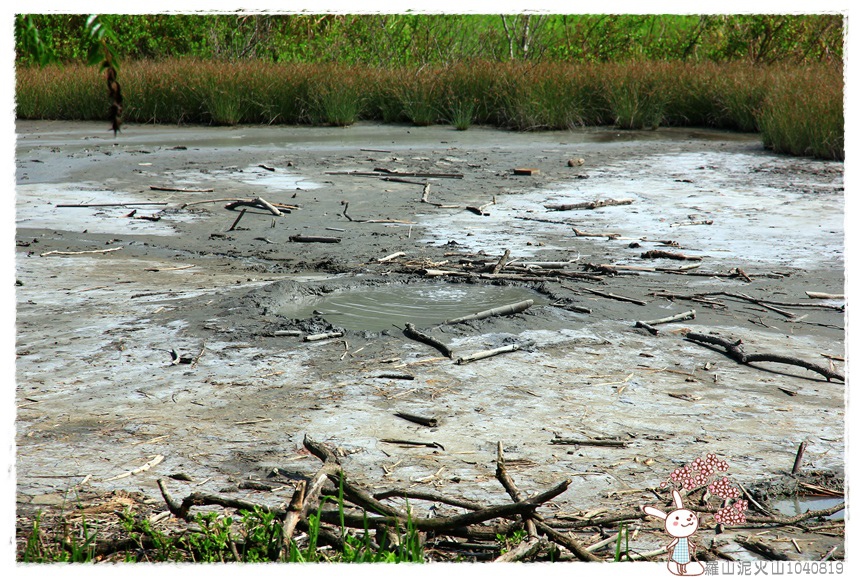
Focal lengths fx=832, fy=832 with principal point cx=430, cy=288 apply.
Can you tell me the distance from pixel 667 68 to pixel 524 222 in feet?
31.9

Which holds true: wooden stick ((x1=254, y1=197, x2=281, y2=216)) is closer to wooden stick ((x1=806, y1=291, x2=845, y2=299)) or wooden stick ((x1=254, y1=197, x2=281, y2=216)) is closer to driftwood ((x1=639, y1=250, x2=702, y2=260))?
driftwood ((x1=639, y1=250, x2=702, y2=260))

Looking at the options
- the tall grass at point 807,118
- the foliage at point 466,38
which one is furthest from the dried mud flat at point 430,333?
the foliage at point 466,38

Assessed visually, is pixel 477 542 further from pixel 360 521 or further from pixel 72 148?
pixel 72 148

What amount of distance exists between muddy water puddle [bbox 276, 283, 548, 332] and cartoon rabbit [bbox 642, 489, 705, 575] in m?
3.67

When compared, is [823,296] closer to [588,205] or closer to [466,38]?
[588,205]

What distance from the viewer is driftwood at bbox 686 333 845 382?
4871mm

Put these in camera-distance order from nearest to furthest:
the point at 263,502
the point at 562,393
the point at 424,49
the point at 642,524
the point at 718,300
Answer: the point at 642,524 → the point at 263,502 → the point at 562,393 → the point at 718,300 → the point at 424,49

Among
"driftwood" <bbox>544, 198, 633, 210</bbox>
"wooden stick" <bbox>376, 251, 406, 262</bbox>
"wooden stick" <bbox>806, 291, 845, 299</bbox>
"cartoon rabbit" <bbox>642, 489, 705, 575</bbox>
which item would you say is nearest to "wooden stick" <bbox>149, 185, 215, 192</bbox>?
"wooden stick" <bbox>376, 251, 406, 262</bbox>

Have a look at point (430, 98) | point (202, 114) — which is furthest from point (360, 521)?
point (202, 114)

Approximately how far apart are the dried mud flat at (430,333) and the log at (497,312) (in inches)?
2.6

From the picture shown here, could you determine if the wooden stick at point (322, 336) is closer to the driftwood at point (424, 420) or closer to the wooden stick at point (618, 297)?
the driftwood at point (424, 420)

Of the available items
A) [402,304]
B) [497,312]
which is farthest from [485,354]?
[402,304]

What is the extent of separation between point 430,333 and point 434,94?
12.9m

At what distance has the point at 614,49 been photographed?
2220 cm
